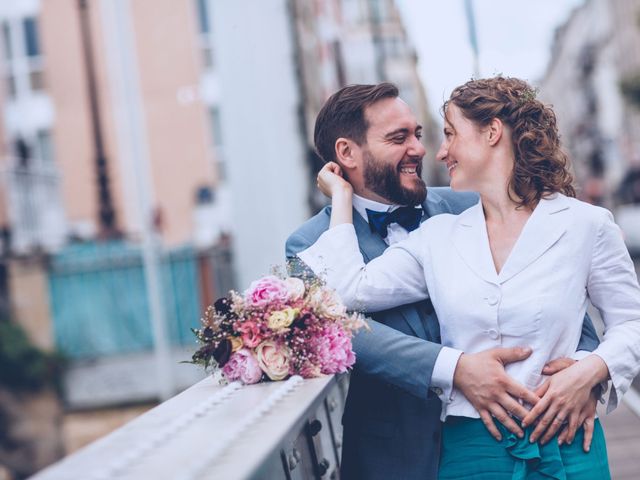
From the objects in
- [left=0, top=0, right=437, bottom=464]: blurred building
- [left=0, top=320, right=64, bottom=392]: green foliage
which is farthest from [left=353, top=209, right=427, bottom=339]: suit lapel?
[left=0, top=320, right=64, bottom=392]: green foliage

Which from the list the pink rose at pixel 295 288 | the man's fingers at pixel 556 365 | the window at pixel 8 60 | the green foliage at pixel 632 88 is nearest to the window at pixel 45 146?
the window at pixel 8 60

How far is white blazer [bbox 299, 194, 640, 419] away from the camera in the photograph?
321 cm

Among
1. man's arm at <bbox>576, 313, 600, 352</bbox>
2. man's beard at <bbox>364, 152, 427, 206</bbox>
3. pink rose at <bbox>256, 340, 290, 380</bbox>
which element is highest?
man's beard at <bbox>364, 152, 427, 206</bbox>

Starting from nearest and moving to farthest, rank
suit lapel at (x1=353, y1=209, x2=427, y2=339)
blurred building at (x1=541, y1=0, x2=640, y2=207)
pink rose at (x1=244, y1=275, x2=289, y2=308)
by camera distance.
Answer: pink rose at (x1=244, y1=275, x2=289, y2=308) → suit lapel at (x1=353, y1=209, x2=427, y2=339) → blurred building at (x1=541, y1=0, x2=640, y2=207)

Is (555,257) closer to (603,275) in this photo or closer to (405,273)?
(603,275)

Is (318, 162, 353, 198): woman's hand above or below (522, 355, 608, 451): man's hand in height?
above

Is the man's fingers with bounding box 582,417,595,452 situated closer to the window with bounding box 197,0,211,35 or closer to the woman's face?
the woman's face

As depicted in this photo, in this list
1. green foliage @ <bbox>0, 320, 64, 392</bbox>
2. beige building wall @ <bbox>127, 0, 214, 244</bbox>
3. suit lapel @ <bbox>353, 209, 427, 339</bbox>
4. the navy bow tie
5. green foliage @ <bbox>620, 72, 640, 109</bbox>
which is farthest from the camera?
green foliage @ <bbox>620, 72, 640, 109</bbox>

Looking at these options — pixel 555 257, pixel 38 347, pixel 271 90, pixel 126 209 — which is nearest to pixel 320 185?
pixel 555 257

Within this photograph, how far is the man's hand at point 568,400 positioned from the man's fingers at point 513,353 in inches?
3.4

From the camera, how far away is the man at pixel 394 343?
10.7 ft

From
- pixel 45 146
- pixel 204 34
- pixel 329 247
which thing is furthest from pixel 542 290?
pixel 45 146

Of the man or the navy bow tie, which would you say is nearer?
the man

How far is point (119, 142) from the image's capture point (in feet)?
81.3
